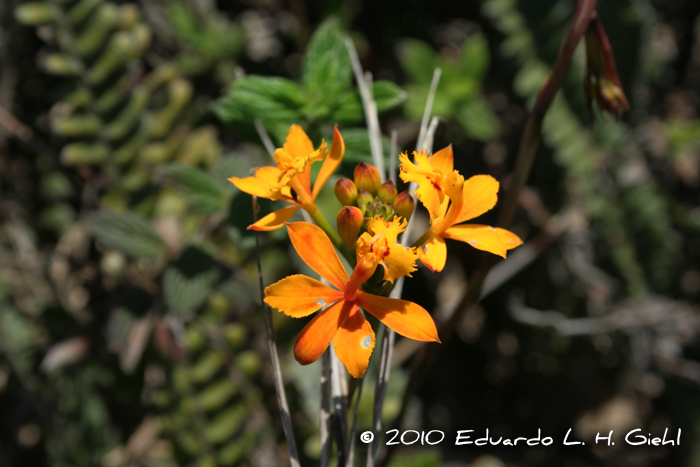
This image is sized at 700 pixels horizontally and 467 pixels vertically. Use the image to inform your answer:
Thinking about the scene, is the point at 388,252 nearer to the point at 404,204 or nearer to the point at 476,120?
the point at 404,204

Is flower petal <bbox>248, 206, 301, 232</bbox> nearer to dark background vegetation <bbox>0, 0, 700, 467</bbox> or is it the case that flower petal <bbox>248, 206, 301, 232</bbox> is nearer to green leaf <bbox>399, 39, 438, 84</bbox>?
dark background vegetation <bbox>0, 0, 700, 467</bbox>

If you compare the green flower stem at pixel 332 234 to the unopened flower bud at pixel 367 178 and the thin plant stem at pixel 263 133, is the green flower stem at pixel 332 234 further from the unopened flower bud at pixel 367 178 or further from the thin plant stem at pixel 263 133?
the thin plant stem at pixel 263 133

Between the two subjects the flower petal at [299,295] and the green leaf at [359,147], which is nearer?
the flower petal at [299,295]

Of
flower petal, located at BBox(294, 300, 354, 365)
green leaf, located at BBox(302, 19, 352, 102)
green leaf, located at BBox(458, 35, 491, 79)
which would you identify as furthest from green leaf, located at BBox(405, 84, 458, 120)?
flower petal, located at BBox(294, 300, 354, 365)

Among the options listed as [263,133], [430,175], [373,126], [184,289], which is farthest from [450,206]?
[184,289]

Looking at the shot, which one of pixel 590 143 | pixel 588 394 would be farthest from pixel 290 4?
pixel 588 394

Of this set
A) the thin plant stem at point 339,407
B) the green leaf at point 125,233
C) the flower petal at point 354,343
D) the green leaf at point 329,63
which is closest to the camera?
the flower petal at point 354,343

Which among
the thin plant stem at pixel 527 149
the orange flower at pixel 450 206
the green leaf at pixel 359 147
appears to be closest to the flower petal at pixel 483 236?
the orange flower at pixel 450 206
